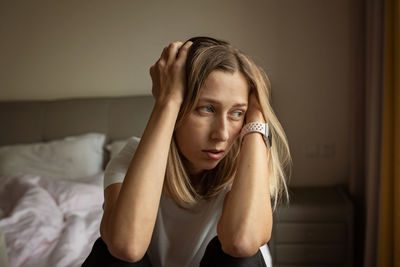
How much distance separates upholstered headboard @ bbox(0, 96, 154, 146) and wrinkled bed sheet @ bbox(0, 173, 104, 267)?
1.62 feet

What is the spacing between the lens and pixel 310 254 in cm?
217

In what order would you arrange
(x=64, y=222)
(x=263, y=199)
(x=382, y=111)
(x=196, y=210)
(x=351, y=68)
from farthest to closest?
(x=351, y=68) < (x=382, y=111) < (x=64, y=222) < (x=196, y=210) < (x=263, y=199)

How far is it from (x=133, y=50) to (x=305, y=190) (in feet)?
5.26

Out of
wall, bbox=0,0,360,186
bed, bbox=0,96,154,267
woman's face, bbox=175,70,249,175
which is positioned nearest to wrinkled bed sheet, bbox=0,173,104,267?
bed, bbox=0,96,154,267

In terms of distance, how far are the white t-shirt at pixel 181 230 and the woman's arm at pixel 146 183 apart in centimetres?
19

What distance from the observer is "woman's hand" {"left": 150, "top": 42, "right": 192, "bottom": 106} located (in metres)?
0.97

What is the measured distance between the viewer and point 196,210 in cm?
112

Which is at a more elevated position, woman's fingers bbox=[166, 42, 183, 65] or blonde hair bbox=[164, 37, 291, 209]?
woman's fingers bbox=[166, 42, 183, 65]

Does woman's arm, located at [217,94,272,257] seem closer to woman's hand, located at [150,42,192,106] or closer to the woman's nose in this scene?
the woman's nose

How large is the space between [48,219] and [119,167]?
73cm

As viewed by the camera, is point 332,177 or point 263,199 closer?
point 263,199

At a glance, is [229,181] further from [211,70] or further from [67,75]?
[67,75]

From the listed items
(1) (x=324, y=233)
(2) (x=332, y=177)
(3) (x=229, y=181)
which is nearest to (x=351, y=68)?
(2) (x=332, y=177)

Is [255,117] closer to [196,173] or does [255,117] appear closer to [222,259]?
[196,173]
